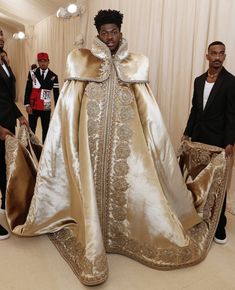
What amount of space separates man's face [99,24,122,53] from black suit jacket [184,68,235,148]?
764 millimetres

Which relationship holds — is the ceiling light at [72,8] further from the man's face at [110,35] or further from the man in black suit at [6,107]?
the man's face at [110,35]

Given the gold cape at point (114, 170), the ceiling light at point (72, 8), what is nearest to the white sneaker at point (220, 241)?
the gold cape at point (114, 170)

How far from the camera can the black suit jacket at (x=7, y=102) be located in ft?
7.87

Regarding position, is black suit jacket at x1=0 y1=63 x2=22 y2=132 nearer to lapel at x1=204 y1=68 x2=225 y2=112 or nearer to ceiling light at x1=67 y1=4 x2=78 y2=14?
lapel at x1=204 y1=68 x2=225 y2=112

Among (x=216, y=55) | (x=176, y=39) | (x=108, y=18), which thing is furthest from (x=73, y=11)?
(x=216, y=55)

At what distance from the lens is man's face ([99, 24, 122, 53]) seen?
2.05 m

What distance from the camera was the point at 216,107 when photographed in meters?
2.28

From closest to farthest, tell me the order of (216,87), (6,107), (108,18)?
1. (108,18)
2. (216,87)
3. (6,107)

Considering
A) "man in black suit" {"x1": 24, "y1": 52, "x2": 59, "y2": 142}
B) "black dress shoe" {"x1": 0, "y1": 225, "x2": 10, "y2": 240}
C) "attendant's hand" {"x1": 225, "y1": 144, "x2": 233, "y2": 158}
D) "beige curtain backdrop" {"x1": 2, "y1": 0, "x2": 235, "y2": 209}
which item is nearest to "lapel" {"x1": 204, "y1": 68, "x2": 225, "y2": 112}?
"attendant's hand" {"x1": 225, "y1": 144, "x2": 233, "y2": 158}

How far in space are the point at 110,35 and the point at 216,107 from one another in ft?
3.05

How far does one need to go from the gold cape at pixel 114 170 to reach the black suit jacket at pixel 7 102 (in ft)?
1.90

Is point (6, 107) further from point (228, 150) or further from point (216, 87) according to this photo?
point (228, 150)

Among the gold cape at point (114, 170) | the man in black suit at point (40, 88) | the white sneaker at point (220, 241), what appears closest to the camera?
the gold cape at point (114, 170)

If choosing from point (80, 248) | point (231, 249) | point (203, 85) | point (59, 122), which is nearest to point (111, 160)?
point (59, 122)
